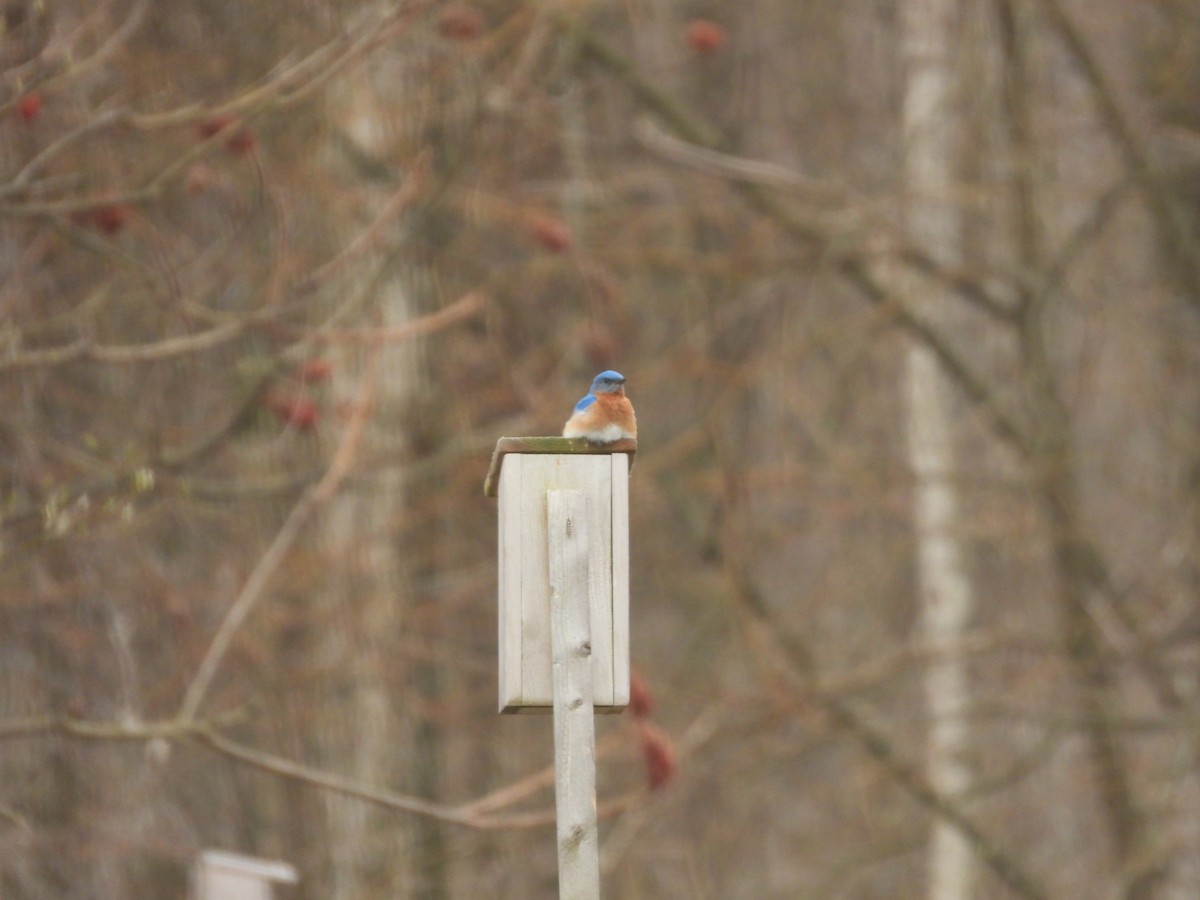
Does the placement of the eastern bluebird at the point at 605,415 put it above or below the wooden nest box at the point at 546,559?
above

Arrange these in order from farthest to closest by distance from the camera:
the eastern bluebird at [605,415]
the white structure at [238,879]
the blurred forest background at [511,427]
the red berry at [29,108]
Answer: the blurred forest background at [511,427] → the white structure at [238,879] → the red berry at [29,108] → the eastern bluebird at [605,415]

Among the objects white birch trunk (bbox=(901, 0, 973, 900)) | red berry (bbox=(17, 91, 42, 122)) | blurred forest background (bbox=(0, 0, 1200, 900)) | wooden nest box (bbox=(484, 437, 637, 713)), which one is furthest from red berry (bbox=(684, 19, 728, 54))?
wooden nest box (bbox=(484, 437, 637, 713))

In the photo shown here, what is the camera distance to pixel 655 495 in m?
7.59

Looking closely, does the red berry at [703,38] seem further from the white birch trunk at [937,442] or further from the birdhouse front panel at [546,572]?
the birdhouse front panel at [546,572]

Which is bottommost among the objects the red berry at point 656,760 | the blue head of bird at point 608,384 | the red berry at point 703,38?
the red berry at point 656,760

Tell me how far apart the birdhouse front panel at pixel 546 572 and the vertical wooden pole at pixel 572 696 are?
0.03 m

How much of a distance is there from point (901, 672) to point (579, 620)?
393 centimetres

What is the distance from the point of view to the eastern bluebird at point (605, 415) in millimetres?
3291

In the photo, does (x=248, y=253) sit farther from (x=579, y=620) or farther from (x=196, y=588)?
(x=579, y=620)

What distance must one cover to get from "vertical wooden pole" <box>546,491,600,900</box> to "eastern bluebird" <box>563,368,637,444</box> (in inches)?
4.7

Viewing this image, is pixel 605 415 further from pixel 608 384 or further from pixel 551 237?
pixel 551 237

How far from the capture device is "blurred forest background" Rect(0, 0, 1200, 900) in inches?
203

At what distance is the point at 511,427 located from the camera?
20.1ft

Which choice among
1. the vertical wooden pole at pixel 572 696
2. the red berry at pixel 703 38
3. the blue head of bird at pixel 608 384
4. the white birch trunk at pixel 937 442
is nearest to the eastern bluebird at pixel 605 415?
the blue head of bird at pixel 608 384
